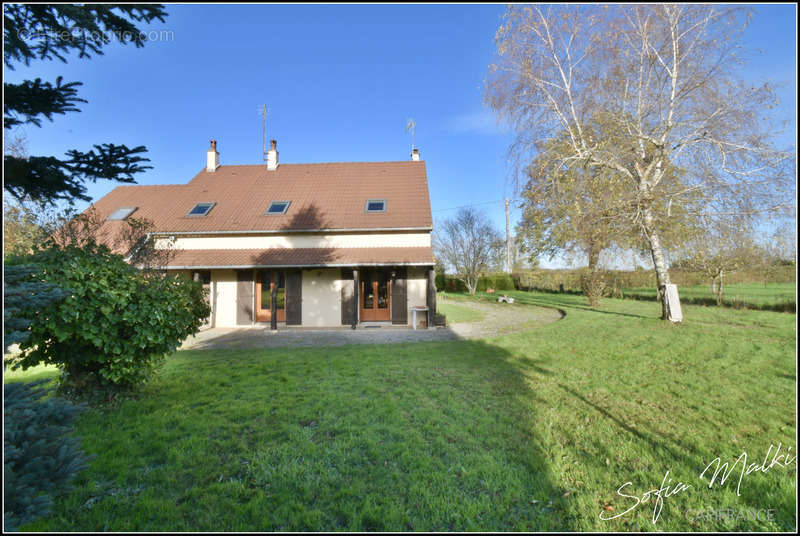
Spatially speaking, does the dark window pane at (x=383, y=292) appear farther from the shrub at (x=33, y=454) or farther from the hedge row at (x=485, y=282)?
the hedge row at (x=485, y=282)

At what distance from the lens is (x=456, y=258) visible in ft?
94.2

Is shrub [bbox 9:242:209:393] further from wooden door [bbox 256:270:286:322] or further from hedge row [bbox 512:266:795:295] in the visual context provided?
hedge row [bbox 512:266:795:295]

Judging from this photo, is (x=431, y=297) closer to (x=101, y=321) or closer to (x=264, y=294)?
(x=264, y=294)

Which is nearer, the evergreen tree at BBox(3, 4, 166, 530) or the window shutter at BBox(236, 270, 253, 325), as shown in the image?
the evergreen tree at BBox(3, 4, 166, 530)

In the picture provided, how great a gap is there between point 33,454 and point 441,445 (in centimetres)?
296

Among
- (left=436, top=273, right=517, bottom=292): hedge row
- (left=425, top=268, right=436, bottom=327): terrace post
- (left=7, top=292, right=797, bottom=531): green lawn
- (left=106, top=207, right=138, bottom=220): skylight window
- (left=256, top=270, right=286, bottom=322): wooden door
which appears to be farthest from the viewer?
(left=436, top=273, right=517, bottom=292): hedge row

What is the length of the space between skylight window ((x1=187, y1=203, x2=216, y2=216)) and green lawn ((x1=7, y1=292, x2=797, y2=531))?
9704mm

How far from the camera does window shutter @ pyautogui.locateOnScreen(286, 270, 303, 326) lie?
43.0 feet

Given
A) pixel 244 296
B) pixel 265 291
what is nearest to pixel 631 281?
pixel 265 291

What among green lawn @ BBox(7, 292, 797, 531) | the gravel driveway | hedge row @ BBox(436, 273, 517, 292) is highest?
hedge row @ BBox(436, 273, 517, 292)

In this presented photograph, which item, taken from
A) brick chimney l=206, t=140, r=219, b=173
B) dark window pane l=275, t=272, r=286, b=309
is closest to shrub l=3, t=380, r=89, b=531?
dark window pane l=275, t=272, r=286, b=309

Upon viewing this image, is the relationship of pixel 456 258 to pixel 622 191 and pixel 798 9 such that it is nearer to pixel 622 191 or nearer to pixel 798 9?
pixel 622 191

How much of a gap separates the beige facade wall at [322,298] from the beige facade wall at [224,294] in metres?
2.94

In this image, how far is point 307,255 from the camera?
12.5 meters
